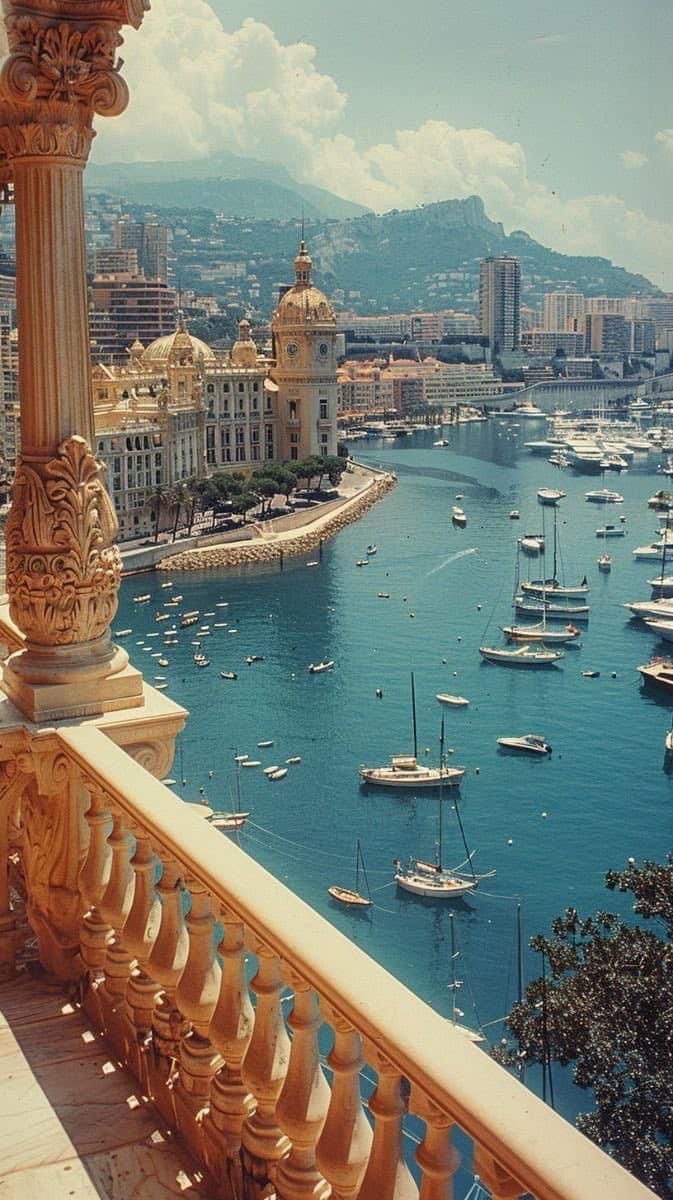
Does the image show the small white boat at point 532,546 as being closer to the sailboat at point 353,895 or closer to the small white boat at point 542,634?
the small white boat at point 542,634

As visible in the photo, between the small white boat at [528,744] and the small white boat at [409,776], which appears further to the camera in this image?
the small white boat at [528,744]

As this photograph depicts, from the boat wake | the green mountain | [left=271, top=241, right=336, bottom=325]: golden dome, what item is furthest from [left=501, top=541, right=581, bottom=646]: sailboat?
the green mountain

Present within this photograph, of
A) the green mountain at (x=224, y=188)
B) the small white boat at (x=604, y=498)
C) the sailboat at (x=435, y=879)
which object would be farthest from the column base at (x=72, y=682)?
the green mountain at (x=224, y=188)

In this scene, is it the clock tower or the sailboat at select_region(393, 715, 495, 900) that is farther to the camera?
the clock tower

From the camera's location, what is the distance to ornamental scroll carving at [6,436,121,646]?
151cm

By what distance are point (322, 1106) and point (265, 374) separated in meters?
32.7

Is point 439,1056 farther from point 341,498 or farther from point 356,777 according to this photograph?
point 341,498

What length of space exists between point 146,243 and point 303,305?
1352 inches

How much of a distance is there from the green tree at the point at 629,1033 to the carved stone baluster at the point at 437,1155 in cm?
349

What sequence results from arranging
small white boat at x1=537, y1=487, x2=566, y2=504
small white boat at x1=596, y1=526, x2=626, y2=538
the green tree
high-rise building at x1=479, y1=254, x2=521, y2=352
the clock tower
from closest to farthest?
the green tree, small white boat at x1=596, y1=526, x2=626, y2=538, small white boat at x1=537, y1=487, x2=566, y2=504, the clock tower, high-rise building at x1=479, y1=254, x2=521, y2=352

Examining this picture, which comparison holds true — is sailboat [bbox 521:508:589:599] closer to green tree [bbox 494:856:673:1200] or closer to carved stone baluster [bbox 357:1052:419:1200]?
green tree [bbox 494:856:673:1200]

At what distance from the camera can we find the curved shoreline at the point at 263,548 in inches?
901

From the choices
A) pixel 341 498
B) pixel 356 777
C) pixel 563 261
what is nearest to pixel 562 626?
pixel 356 777

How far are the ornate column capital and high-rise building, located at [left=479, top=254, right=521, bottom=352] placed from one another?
238ft
